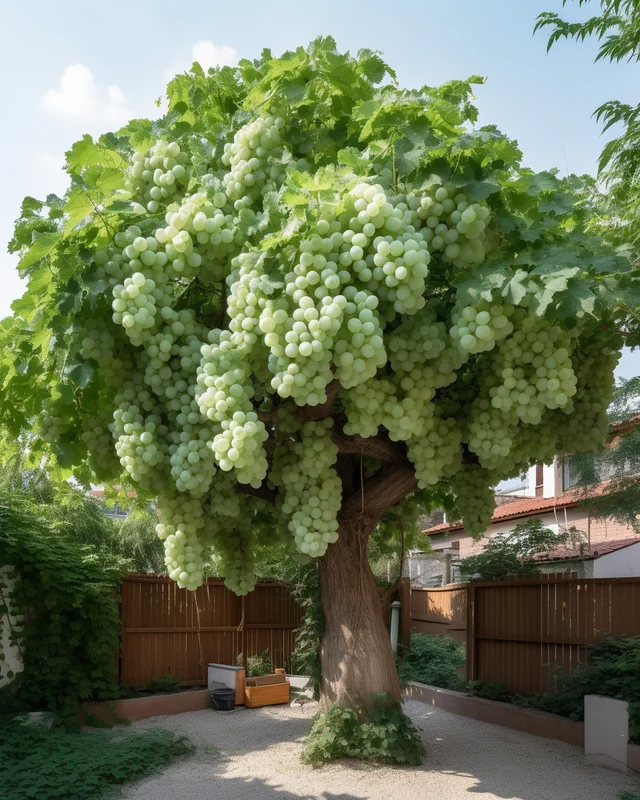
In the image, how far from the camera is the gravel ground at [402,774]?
5.88 m

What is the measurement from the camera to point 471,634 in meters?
10.4

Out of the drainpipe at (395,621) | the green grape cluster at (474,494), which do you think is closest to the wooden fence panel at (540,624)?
the green grape cluster at (474,494)

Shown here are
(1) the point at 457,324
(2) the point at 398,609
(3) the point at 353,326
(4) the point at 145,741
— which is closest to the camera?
(3) the point at 353,326

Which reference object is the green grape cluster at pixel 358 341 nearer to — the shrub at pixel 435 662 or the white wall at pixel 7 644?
the white wall at pixel 7 644

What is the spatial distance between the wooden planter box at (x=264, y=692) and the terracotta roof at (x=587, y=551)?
4764mm

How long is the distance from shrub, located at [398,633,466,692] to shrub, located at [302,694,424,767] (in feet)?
13.4

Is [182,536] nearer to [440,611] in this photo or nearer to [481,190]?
[481,190]

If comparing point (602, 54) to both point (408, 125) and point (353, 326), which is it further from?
point (353, 326)

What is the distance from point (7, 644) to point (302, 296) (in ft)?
19.7

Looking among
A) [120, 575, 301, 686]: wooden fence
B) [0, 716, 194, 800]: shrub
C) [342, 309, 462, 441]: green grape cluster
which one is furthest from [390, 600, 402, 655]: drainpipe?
[342, 309, 462, 441]: green grape cluster

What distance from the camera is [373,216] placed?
14.4 feet

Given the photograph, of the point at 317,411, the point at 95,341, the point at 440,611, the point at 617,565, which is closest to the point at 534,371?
the point at 317,411

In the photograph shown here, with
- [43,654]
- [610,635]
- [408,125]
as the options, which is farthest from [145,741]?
[408,125]

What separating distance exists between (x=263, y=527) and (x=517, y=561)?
4628mm
